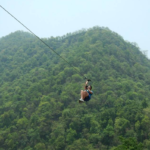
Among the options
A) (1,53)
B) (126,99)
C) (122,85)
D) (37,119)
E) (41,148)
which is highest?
(1,53)

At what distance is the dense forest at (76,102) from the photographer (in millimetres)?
18656

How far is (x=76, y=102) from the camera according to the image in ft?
81.3

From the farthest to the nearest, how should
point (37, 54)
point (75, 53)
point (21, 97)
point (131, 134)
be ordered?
1. point (37, 54)
2. point (75, 53)
3. point (21, 97)
4. point (131, 134)

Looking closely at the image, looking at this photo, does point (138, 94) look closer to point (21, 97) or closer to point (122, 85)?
point (122, 85)

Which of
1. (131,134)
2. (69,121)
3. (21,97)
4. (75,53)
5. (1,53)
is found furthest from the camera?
(1,53)

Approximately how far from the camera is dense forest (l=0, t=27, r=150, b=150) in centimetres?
1866

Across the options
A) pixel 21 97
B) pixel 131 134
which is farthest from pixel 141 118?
pixel 21 97

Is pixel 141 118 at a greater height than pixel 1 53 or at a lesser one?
lesser

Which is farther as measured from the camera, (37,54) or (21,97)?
(37,54)

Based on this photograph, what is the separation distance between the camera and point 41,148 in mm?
18422

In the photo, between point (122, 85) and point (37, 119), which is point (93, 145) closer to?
point (37, 119)

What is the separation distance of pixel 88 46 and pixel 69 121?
20438 mm

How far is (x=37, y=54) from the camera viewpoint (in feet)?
139

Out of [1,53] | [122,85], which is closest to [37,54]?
[1,53]
